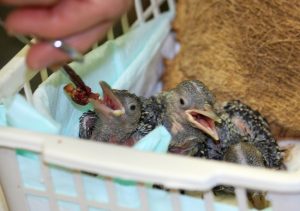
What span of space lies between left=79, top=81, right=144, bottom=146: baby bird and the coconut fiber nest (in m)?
0.24

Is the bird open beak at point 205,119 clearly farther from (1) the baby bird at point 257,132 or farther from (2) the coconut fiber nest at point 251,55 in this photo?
(2) the coconut fiber nest at point 251,55

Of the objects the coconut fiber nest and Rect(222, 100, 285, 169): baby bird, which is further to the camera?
the coconut fiber nest

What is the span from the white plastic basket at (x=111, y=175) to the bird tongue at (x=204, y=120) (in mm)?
113

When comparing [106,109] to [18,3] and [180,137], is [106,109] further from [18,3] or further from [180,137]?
[18,3]

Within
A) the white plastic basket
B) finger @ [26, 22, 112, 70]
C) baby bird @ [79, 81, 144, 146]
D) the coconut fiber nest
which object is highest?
the coconut fiber nest

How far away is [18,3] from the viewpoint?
18.3 inches

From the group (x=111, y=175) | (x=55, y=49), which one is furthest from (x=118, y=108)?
(x=55, y=49)

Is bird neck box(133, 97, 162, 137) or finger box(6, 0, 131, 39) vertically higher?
finger box(6, 0, 131, 39)

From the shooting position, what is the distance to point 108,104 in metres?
0.74

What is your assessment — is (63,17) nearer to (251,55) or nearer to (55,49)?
(55,49)

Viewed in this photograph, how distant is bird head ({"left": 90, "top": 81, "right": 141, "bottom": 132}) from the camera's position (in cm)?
73

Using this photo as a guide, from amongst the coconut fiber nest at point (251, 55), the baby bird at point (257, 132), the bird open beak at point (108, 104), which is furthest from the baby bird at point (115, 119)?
the coconut fiber nest at point (251, 55)

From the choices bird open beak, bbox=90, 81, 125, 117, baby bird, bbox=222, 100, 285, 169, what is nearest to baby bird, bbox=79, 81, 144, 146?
bird open beak, bbox=90, 81, 125, 117

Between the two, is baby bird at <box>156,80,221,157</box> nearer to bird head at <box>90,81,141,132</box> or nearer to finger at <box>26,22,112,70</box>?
bird head at <box>90,81,141,132</box>
